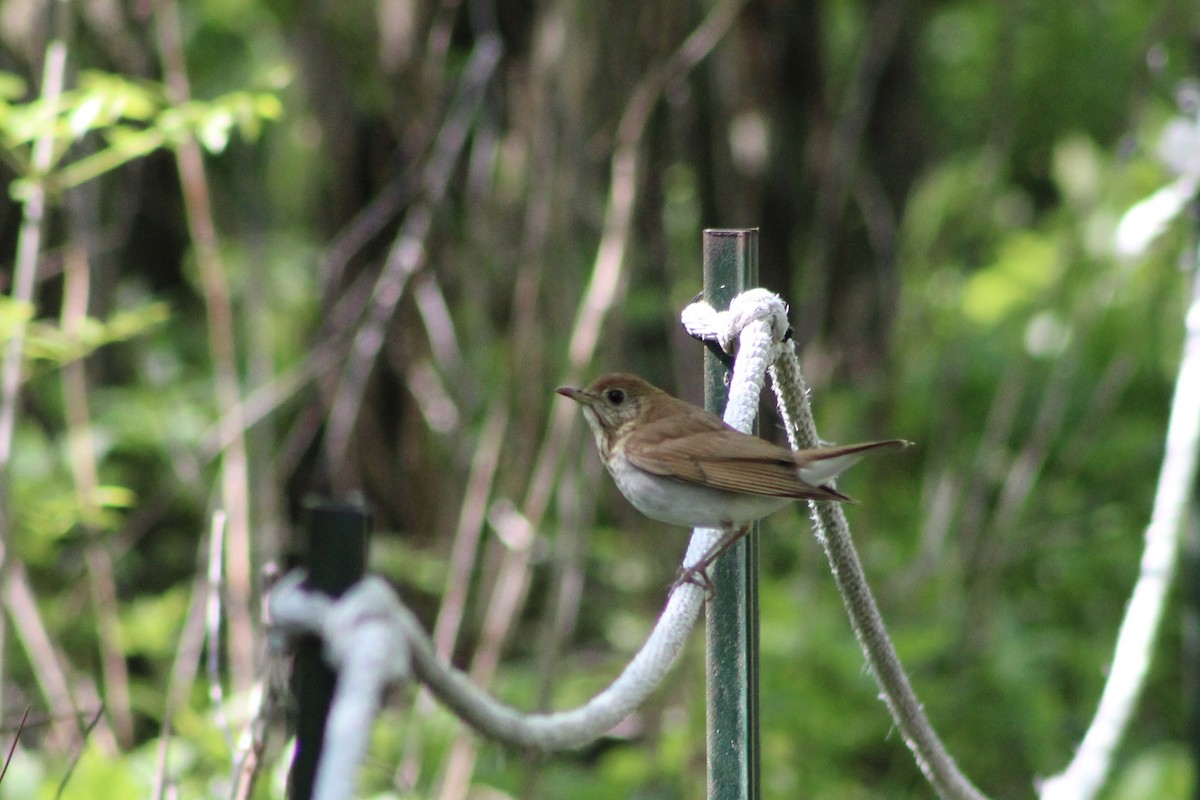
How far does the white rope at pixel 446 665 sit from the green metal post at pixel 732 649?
0.04 meters

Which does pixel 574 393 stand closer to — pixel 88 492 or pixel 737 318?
pixel 737 318

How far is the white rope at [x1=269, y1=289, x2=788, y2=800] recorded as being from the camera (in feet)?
2.97

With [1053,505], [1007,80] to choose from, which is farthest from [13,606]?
[1053,505]

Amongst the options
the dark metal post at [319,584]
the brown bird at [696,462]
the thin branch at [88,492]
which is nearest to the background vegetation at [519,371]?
the thin branch at [88,492]

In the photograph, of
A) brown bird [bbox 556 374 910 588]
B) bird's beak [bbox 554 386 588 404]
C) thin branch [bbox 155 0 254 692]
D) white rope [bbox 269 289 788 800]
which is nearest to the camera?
white rope [bbox 269 289 788 800]

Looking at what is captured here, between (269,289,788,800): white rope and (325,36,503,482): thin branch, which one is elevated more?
(325,36,503,482): thin branch

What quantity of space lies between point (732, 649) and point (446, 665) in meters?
0.55

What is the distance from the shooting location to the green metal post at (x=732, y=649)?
165 centimetres

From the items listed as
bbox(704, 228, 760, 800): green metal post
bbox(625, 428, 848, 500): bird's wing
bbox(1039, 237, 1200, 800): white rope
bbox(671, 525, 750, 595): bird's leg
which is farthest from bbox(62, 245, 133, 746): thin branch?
bbox(1039, 237, 1200, 800): white rope

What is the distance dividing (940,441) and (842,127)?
4.12 ft

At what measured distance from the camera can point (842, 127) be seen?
16.9 feet

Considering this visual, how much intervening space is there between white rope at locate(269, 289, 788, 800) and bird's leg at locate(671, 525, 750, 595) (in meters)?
0.02

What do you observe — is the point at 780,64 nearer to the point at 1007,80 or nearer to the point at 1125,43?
the point at 1007,80

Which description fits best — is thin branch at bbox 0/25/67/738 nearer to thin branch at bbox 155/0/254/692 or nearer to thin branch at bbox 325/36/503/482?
thin branch at bbox 155/0/254/692
